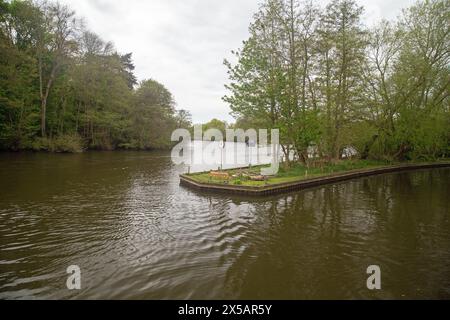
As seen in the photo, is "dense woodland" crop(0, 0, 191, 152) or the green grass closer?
the green grass

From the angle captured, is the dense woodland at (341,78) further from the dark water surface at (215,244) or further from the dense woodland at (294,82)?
the dark water surface at (215,244)

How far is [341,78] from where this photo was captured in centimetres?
2497

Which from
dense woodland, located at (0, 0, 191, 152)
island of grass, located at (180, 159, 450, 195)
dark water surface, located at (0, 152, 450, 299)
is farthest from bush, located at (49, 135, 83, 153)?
island of grass, located at (180, 159, 450, 195)

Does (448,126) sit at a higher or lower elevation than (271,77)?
lower

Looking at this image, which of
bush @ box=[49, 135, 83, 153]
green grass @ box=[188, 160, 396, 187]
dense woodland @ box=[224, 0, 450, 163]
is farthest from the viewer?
bush @ box=[49, 135, 83, 153]

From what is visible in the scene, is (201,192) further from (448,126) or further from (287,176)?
(448,126)

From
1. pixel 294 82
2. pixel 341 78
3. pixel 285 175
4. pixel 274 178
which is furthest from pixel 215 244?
pixel 341 78

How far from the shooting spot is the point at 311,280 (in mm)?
6602

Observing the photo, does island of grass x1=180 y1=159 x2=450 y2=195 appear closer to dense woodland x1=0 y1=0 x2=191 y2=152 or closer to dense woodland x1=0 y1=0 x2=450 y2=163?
dense woodland x1=0 y1=0 x2=450 y2=163

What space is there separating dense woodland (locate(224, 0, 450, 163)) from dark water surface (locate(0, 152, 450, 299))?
9.83 meters

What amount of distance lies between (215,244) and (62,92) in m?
44.4

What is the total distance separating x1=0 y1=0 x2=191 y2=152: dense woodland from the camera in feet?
112
